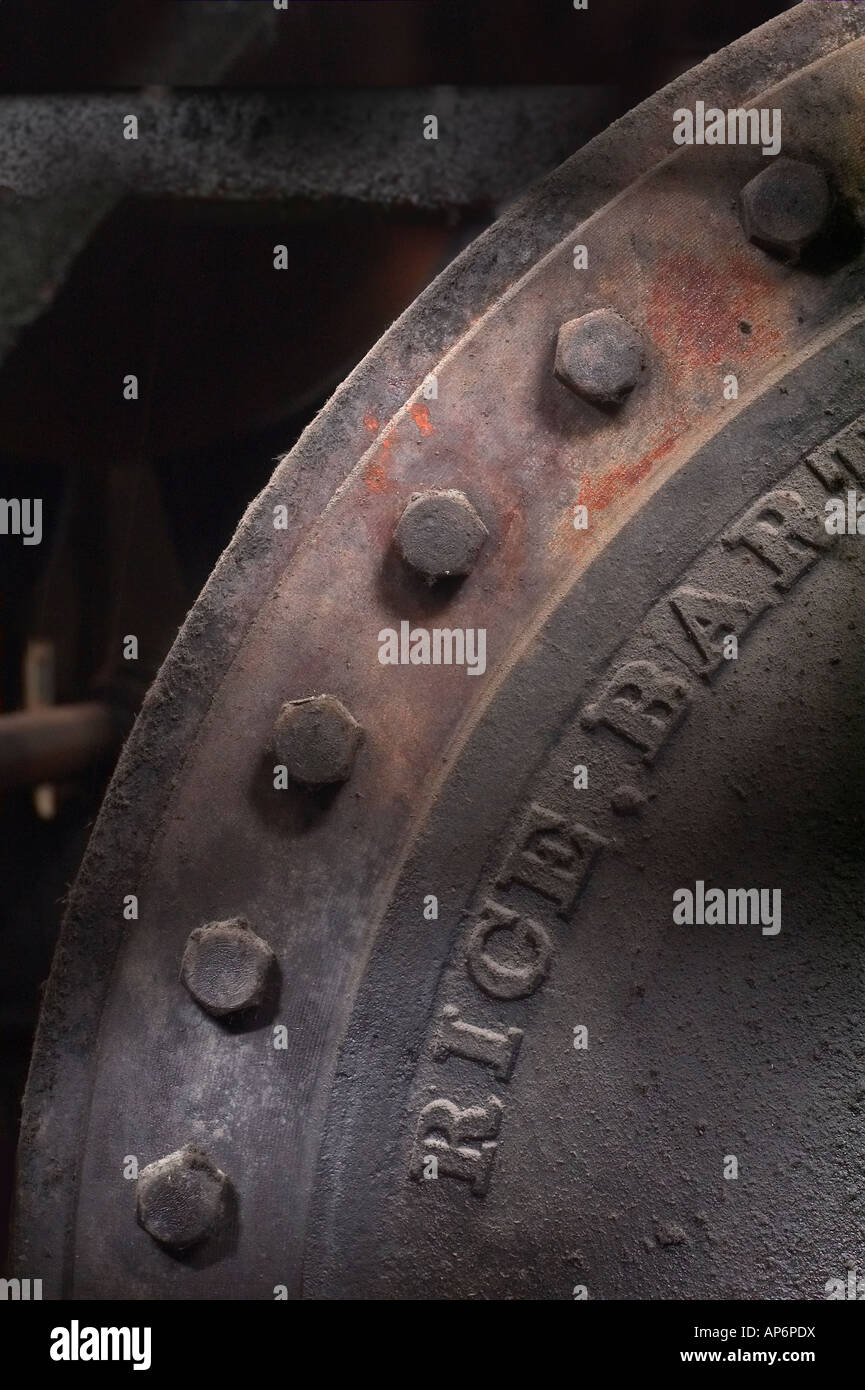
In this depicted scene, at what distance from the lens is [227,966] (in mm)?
943

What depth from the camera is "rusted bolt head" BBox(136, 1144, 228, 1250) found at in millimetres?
939

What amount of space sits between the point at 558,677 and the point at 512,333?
30cm

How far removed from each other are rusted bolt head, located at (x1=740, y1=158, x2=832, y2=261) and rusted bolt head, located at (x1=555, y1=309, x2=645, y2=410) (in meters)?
0.14

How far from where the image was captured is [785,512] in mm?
932

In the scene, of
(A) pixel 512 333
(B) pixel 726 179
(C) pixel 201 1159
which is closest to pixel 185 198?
(A) pixel 512 333

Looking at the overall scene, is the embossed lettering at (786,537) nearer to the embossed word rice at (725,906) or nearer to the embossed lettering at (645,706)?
the embossed lettering at (645,706)

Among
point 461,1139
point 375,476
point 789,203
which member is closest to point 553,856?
point 461,1139

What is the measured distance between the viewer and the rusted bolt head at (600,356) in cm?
94

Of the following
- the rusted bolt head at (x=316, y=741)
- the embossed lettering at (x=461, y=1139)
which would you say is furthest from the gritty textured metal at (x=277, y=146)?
the embossed lettering at (x=461, y=1139)

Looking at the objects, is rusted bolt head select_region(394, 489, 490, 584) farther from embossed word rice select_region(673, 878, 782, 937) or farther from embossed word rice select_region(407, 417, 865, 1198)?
embossed word rice select_region(673, 878, 782, 937)

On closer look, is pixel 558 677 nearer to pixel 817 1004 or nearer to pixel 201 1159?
pixel 817 1004

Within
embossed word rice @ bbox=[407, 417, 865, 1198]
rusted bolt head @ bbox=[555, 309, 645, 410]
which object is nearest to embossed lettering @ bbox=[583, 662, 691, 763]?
embossed word rice @ bbox=[407, 417, 865, 1198]

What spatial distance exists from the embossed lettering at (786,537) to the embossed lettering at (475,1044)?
455mm

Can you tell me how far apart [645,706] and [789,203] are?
0.45 metres
